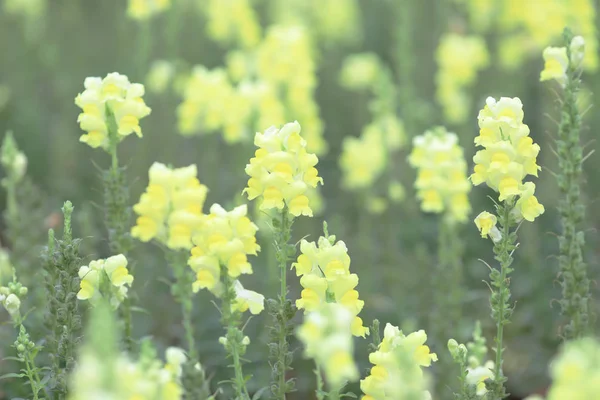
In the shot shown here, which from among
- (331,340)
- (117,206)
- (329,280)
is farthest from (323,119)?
(331,340)

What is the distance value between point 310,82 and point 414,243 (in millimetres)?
1718

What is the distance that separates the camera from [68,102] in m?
9.38

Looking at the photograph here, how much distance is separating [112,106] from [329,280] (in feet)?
4.64

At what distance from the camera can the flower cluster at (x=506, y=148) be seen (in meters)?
3.59

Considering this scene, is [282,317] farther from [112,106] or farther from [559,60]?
[559,60]

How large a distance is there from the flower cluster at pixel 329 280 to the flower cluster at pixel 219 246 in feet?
0.87

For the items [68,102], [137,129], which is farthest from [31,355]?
[68,102]

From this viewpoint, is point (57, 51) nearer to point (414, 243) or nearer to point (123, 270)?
point (414, 243)

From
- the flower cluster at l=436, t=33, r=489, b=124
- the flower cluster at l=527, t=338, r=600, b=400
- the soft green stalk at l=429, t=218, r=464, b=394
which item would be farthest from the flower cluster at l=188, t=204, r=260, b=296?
the flower cluster at l=436, t=33, r=489, b=124

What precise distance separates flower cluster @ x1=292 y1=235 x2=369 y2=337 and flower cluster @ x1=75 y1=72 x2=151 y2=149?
114 cm

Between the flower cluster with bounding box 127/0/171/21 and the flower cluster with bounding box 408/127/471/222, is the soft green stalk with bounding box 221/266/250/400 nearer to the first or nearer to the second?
the flower cluster with bounding box 408/127/471/222

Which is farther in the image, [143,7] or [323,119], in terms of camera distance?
[323,119]

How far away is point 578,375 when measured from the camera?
235 cm

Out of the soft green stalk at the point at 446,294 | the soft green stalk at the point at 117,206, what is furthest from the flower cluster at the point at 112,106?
the soft green stalk at the point at 446,294
